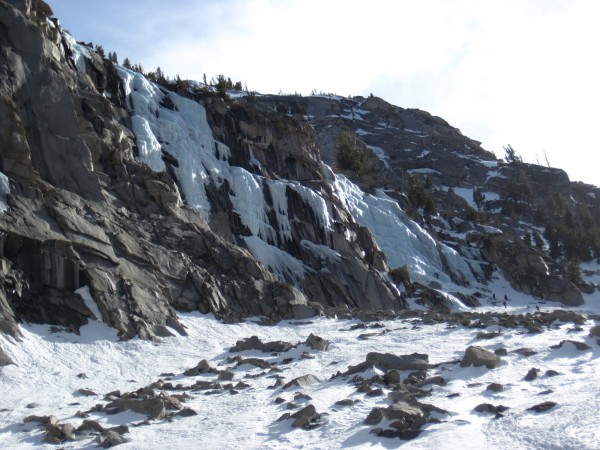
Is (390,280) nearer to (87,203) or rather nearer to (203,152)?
(203,152)

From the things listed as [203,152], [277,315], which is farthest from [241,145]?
[277,315]

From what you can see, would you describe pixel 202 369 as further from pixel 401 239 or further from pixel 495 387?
pixel 401 239

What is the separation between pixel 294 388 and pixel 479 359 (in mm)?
4616

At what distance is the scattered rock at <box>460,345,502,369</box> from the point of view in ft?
46.8

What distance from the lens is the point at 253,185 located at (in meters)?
37.6

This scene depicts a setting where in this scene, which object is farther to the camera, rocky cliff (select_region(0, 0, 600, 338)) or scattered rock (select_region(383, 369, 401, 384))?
rocky cliff (select_region(0, 0, 600, 338))

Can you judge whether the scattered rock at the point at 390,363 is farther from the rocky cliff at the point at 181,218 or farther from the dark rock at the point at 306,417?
the rocky cliff at the point at 181,218

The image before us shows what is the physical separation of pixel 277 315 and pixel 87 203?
9405mm

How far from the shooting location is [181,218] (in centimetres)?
2836

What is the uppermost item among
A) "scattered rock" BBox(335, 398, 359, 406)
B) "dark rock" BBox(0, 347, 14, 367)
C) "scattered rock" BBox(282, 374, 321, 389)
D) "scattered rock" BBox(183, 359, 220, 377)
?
"dark rock" BBox(0, 347, 14, 367)

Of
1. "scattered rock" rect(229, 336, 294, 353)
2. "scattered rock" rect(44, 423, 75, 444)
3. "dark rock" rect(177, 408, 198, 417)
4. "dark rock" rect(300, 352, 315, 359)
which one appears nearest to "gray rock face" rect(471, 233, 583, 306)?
"scattered rock" rect(229, 336, 294, 353)

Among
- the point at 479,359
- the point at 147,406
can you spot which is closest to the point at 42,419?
the point at 147,406

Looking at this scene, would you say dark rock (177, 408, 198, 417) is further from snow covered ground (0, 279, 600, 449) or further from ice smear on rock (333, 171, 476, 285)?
ice smear on rock (333, 171, 476, 285)

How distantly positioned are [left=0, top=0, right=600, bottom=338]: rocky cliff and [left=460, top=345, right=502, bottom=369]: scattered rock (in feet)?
34.0
